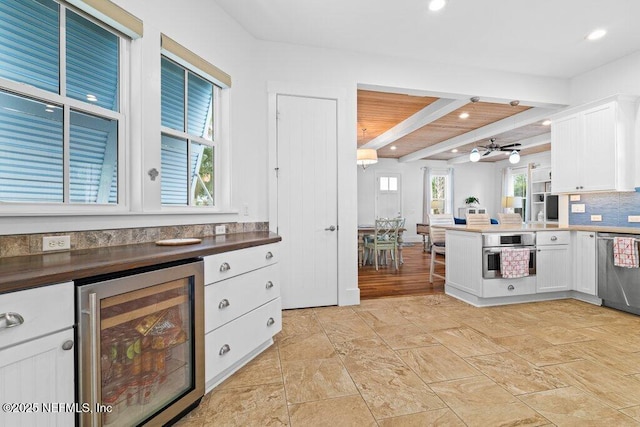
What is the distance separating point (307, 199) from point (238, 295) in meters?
1.59

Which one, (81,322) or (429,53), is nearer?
(81,322)

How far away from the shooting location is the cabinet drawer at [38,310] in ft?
3.16

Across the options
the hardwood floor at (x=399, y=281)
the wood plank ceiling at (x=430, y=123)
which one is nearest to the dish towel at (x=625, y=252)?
the hardwood floor at (x=399, y=281)

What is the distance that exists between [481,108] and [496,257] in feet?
8.99

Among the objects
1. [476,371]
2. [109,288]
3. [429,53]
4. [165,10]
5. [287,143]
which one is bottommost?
[476,371]

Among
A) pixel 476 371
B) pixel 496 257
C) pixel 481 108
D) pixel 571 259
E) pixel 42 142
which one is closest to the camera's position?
pixel 42 142

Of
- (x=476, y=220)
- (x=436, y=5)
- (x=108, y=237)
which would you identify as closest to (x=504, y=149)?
(x=476, y=220)

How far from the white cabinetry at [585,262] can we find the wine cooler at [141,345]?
14.2 feet

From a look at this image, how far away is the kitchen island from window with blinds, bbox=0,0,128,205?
3603 millimetres

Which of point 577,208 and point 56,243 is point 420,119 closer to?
point 577,208

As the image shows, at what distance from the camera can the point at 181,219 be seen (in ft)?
7.95

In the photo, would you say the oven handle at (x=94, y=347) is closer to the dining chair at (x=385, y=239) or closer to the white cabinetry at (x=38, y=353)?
the white cabinetry at (x=38, y=353)

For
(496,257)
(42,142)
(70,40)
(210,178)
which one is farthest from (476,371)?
(70,40)

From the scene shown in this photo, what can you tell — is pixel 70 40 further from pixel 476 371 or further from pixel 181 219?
pixel 476 371
